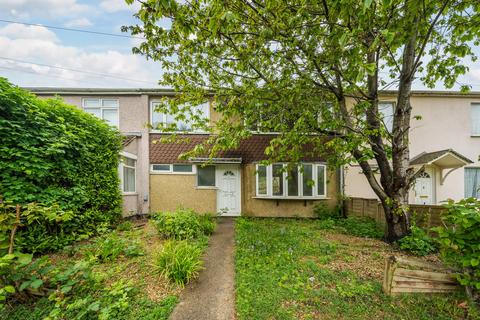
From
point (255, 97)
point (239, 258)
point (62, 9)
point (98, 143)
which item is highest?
point (62, 9)

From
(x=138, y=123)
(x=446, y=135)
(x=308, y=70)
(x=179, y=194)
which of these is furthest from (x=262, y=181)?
(x=446, y=135)

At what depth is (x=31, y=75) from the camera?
1333 centimetres

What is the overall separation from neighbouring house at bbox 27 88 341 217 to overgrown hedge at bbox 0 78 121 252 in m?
3.09

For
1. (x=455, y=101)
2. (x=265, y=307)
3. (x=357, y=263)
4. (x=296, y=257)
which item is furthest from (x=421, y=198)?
(x=265, y=307)

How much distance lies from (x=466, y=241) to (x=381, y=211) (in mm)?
4940

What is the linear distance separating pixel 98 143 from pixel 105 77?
10.8 metres

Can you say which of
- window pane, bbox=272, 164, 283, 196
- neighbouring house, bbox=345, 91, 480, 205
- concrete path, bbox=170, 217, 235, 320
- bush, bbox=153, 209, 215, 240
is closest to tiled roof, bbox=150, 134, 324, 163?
window pane, bbox=272, 164, 283, 196

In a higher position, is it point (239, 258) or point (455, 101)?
point (455, 101)

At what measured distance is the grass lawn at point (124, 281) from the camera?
2.87 m

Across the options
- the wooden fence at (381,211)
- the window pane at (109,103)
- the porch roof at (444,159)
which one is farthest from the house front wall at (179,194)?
the porch roof at (444,159)

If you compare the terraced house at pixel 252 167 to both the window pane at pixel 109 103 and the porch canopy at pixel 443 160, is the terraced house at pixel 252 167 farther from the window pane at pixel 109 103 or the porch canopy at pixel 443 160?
the porch canopy at pixel 443 160

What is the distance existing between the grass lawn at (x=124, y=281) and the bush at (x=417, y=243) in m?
5.45

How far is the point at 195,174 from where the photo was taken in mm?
9828

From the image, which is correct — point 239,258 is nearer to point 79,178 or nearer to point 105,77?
point 79,178
